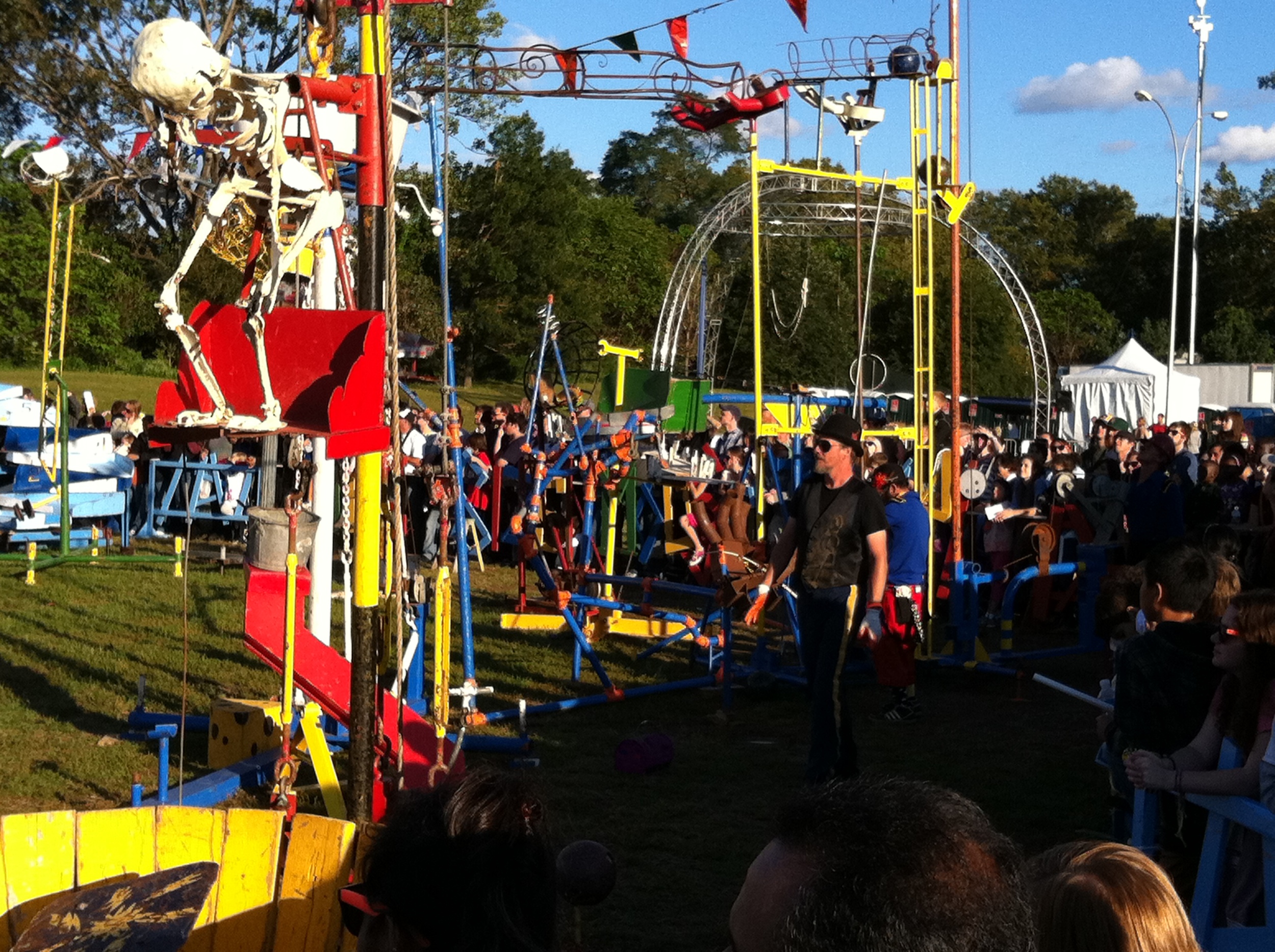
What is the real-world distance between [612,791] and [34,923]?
376 cm

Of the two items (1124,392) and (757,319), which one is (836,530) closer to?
(757,319)

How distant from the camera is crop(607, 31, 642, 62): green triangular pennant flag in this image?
12102 mm

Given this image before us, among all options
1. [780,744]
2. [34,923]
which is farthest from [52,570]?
[34,923]

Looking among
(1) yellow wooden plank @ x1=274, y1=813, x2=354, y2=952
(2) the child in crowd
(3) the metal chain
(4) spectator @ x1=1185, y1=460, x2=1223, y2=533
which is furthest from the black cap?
(4) spectator @ x1=1185, y1=460, x2=1223, y2=533

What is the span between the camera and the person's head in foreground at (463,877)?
2152 mm

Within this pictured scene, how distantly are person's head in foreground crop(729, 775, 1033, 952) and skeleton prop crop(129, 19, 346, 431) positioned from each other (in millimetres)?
2320

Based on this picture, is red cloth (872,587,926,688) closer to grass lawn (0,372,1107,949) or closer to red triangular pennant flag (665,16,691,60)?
grass lawn (0,372,1107,949)

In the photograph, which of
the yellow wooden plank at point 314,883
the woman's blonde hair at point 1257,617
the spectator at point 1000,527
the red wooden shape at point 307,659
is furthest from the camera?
the spectator at point 1000,527

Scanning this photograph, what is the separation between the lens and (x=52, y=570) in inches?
528

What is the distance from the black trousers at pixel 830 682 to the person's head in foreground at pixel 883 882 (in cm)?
478

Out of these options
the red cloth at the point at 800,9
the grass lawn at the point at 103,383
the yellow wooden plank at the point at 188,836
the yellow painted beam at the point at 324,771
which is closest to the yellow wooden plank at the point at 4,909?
the yellow wooden plank at the point at 188,836

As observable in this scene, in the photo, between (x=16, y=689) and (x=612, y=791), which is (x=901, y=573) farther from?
(x=16, y=689)

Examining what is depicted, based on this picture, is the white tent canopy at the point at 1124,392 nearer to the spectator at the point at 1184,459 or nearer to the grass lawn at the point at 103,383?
the spectator at the point at 1184,459

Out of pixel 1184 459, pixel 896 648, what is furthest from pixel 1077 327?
A: pixel 896 648
